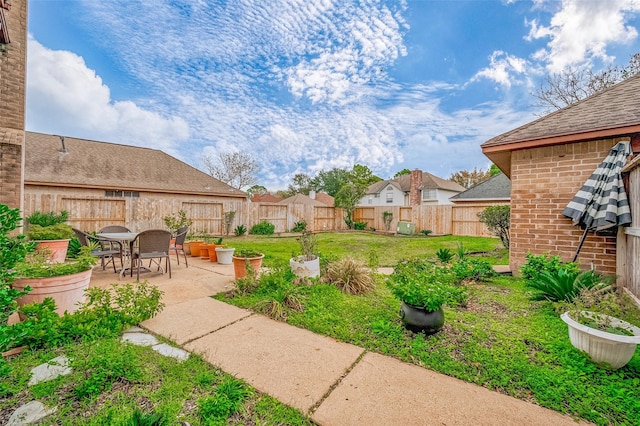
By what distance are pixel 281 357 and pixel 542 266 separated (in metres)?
4.11

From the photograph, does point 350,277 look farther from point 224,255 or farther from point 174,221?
point 174,221

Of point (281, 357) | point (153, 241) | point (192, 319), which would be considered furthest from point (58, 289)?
point (281, 357)

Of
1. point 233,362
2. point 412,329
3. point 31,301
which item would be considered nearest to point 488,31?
point 412,329

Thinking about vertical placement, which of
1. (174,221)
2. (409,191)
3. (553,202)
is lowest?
(174,221)

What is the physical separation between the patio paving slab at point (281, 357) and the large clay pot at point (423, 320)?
0.62m

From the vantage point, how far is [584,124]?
401 centimetres

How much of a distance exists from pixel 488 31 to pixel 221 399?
10404mm

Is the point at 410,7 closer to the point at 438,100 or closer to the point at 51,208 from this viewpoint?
the point at 438,100

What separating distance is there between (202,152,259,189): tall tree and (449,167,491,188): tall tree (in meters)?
25.3

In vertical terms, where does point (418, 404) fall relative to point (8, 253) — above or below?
below

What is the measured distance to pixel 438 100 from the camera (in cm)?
1031

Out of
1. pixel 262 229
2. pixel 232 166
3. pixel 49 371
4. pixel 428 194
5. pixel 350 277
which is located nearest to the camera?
pixel 49 371

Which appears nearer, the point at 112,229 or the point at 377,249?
the point at 112,229

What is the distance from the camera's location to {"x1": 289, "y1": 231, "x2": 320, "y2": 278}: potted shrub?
4.04 metres
